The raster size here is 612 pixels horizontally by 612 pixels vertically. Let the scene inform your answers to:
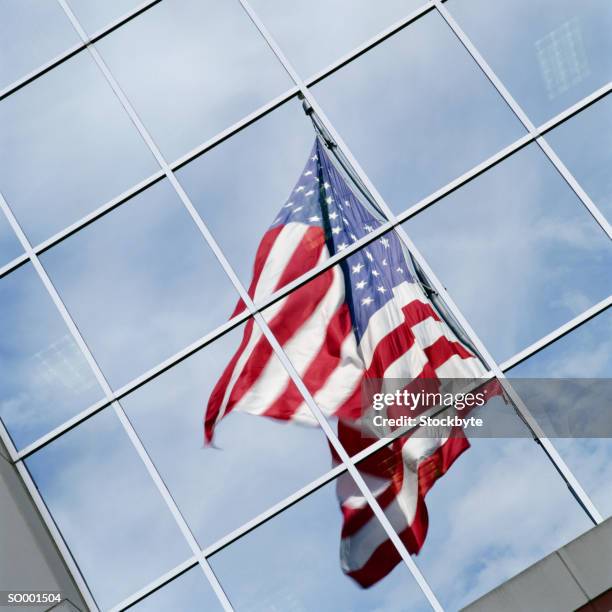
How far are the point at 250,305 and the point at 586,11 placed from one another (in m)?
5.24

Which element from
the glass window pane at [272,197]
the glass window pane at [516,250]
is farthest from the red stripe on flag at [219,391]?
the glass window pane at [516,250]

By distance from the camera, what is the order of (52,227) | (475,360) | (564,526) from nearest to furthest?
(564,526) < (475,360) < (52,227)

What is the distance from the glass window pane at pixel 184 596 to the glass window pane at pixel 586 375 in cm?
385

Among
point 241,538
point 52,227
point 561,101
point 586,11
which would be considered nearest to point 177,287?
point 52,227

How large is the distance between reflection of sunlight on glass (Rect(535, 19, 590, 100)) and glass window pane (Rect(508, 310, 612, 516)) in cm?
282

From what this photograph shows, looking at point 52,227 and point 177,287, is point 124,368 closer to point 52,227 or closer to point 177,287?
point 177,287

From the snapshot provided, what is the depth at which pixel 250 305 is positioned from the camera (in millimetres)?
12109

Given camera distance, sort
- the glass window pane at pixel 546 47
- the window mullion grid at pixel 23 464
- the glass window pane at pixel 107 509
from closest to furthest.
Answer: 1. the glass window pane at pixel 107 509
2. the window mullion grid at pixel 23 464
3. the glass window pane at pixel 546 47

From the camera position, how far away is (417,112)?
1248 centimetres

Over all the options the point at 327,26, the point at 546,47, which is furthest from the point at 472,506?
the point at 327,26

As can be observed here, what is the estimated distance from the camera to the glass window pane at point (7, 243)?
12859 mm

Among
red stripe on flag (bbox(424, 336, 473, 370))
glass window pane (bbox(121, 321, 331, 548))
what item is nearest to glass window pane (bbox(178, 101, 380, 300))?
glass window pane (bbox(121, 321, 331, 548))

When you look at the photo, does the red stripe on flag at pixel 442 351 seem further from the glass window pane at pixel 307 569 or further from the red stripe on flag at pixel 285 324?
the glass window pane at pixel 307 569

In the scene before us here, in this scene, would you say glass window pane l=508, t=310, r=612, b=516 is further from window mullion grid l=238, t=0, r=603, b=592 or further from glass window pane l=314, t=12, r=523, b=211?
glass window pane l=314, t=12, r=523, b=211
